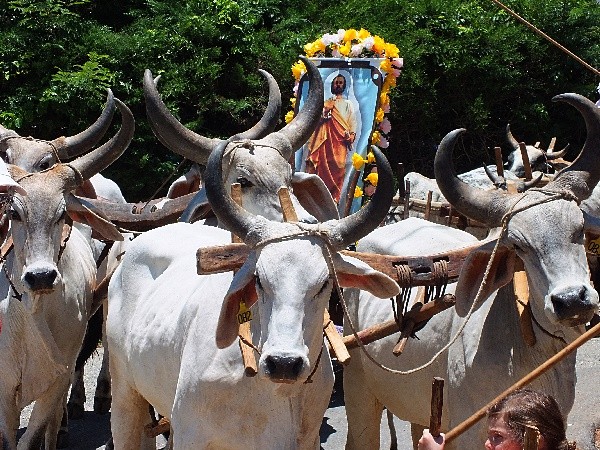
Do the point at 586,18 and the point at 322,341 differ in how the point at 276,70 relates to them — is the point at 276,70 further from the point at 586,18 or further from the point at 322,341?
the point at 322,341

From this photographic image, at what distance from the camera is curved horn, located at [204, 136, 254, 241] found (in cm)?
446

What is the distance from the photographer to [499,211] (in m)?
5.04

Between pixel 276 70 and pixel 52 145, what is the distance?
555cm

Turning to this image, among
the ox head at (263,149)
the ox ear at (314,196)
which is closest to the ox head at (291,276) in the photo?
the ox head at (263,149)

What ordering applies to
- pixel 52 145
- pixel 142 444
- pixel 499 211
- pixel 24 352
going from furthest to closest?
pixel 52 145 → pixel 24 352 → pixel 142 444 → pixel 499 211

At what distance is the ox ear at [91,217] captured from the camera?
640 cm

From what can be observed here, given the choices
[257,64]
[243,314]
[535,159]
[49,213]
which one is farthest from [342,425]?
[257,64]

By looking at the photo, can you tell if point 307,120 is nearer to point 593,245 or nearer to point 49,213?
point 49,213

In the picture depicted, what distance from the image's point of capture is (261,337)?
436cm

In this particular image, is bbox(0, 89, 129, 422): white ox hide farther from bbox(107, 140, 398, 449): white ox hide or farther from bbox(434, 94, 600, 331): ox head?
bbox(434, 94, 600, 331): ox head

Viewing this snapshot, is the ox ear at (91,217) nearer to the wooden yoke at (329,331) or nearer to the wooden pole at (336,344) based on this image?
the wooden yoke at (329,331)

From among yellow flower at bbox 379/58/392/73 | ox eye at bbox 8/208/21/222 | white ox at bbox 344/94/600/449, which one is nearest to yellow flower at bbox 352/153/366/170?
yellow flower at bbox 379/58/392/73

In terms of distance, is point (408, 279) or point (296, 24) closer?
point (408, 279)

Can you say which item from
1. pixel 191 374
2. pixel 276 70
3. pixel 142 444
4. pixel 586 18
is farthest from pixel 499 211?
pixel 586 18
